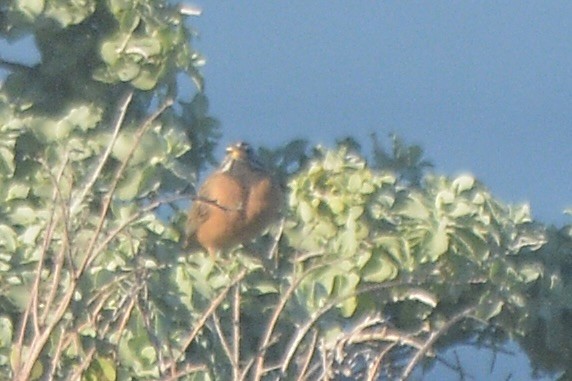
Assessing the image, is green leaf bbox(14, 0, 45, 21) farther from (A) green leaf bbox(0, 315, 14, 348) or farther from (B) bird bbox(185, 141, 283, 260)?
(A) green leaf bbox(0, 315, 14, 348)

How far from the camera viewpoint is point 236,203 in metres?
5.45

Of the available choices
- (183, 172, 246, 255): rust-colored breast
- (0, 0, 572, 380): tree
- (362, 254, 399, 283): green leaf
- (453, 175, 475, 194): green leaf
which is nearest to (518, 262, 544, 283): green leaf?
(0, 0, 572, 380): tree

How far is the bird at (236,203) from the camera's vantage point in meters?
4.97

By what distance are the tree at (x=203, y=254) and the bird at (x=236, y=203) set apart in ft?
0.29

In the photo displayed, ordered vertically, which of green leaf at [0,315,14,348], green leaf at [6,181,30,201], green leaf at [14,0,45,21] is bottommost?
green leaf at [0,315,14,348]

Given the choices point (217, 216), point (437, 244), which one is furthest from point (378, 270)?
point (217, 216)

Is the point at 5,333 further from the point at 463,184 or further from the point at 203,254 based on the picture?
the point at 463,184

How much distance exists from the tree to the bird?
0.09 meters

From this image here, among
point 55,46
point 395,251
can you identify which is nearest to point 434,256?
point 395,251

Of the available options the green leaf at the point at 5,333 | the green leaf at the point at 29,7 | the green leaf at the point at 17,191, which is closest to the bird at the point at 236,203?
the green leaf at the point at 17,191

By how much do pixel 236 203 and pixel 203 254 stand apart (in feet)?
4.05

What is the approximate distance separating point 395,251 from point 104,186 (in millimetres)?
815

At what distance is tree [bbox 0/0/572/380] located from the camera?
3.59 meters

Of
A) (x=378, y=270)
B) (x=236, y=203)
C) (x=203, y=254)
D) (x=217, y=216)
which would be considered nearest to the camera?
(x=378, y=270)
